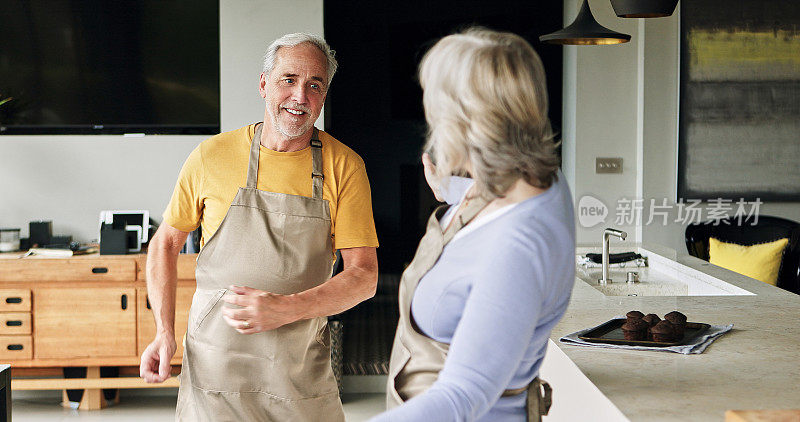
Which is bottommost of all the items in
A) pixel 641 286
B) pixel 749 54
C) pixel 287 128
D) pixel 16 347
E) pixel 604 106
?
pixel 16 347

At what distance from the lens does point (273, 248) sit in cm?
204

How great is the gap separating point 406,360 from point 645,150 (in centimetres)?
396

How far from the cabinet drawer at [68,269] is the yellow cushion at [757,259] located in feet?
10.9

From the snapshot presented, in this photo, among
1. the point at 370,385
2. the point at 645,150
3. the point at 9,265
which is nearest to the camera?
the point at 9,265

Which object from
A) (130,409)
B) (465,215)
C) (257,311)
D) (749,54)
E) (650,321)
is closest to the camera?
(465,215)

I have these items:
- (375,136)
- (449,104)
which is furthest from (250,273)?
(375,136)

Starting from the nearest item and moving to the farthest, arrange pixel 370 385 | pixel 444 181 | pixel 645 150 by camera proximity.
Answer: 1. pixel 444 181
2. pixel 370 385
3. pixel 645 150

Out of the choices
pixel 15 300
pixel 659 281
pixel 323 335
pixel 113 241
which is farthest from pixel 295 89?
pixel 15 300

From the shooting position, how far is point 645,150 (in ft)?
16.1

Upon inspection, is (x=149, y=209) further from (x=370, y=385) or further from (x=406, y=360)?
(x=406, y=360)

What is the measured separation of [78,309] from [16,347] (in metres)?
0.37

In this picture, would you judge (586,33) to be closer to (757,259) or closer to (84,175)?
(757,259)

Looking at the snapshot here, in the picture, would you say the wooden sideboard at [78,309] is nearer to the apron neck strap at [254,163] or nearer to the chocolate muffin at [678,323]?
the apron neck strap at [254,163]

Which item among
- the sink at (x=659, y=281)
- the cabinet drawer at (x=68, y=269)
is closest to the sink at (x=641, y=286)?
the sink at (x=659, y=281)
